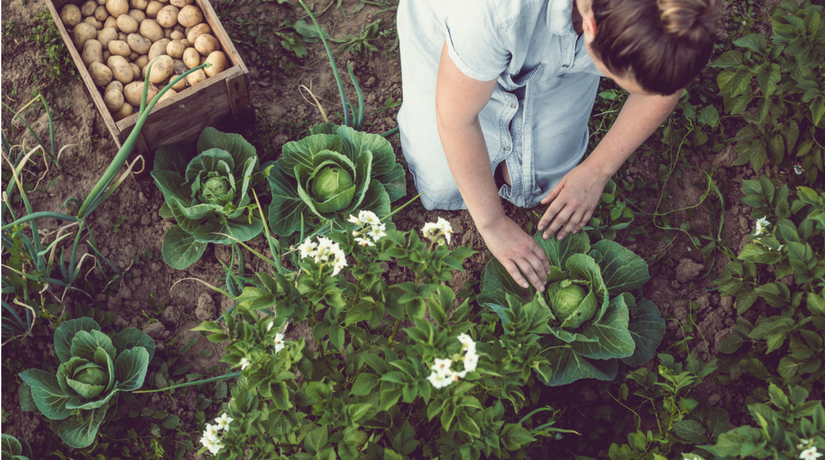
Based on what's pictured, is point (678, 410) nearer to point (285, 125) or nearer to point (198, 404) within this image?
point (198, 404)

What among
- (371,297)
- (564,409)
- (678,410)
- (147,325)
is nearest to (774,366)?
(678,410)

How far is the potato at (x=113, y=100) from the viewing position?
1900mm

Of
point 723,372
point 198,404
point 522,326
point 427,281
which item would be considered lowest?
point 723,372

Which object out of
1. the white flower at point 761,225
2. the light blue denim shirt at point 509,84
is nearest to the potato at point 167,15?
the light blue denim shirt at point 509,84

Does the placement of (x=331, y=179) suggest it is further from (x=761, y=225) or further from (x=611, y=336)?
(x=761, y=225)

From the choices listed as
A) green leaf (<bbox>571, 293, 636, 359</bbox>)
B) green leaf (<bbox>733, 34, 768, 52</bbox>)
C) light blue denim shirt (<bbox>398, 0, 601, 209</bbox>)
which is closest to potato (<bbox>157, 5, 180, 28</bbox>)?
light blue denim shirt (<bbox>398, 0, 601, 209</bbox>)

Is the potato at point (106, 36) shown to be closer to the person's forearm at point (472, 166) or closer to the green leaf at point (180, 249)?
the green leaf at point (180, 249)

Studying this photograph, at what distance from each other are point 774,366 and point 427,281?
1221 millimetres

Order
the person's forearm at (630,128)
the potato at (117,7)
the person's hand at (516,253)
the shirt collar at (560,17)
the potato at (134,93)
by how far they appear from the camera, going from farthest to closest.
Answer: the potato at (117,7) → the potato at (134,93) → the person's hand at (516,253) → the person's forearm at (630,128) → the shirt collar at (560,17)

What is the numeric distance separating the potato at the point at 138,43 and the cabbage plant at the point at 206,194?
40 centimetres

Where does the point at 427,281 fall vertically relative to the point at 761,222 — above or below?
above

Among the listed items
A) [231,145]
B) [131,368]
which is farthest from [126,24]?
[131,368]

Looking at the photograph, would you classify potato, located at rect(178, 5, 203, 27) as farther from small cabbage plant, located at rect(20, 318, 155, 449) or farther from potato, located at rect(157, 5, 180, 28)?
small cabbage plant, located at rect(20, 318, 155, 449)

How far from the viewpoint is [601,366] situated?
1.80 m
